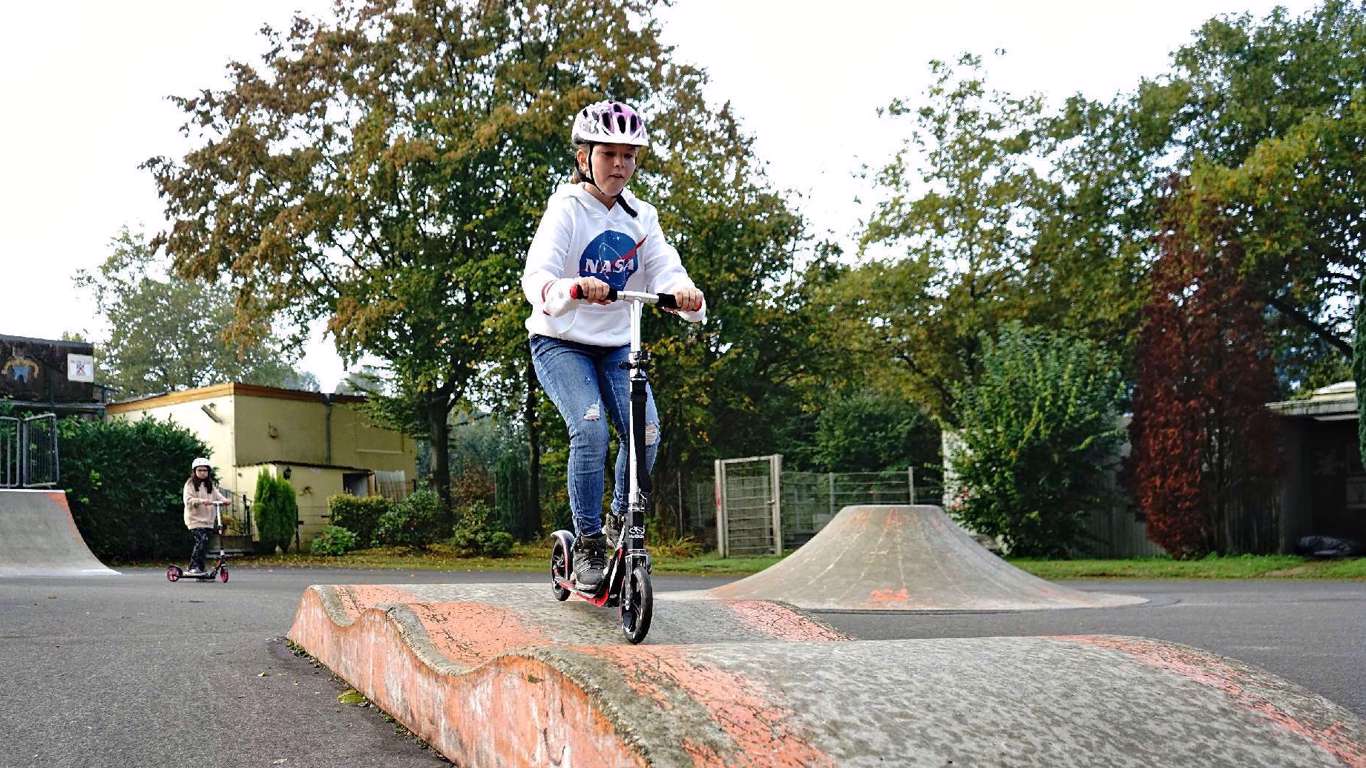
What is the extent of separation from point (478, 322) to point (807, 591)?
21.1 metres

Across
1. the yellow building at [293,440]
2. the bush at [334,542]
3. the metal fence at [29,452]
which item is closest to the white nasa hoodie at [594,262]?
the metal fence at [29,452]

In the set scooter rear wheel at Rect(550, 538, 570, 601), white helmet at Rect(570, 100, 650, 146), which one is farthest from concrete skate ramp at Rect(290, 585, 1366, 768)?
white helmet at Rect(570, 100, 650, 146)

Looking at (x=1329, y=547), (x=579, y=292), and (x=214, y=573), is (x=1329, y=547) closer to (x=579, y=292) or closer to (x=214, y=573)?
(x=214, y=573)

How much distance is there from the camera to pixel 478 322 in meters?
31.5

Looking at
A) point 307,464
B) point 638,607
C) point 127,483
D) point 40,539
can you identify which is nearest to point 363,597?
point 638,607

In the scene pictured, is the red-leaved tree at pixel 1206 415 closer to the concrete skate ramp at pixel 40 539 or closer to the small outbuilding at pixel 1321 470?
the small outbuilding at pixel 1321 470

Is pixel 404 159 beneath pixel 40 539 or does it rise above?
above

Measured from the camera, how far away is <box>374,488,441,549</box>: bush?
31078 millimetres

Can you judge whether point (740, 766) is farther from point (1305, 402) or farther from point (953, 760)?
point (1305, 402)

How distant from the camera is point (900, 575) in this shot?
11.7 m

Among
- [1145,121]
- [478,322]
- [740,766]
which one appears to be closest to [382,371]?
[478,322]

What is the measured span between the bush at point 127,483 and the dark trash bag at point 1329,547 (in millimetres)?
22232

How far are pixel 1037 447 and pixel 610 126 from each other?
2072 centimetres

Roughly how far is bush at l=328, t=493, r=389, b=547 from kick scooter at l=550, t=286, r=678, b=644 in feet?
87.5
